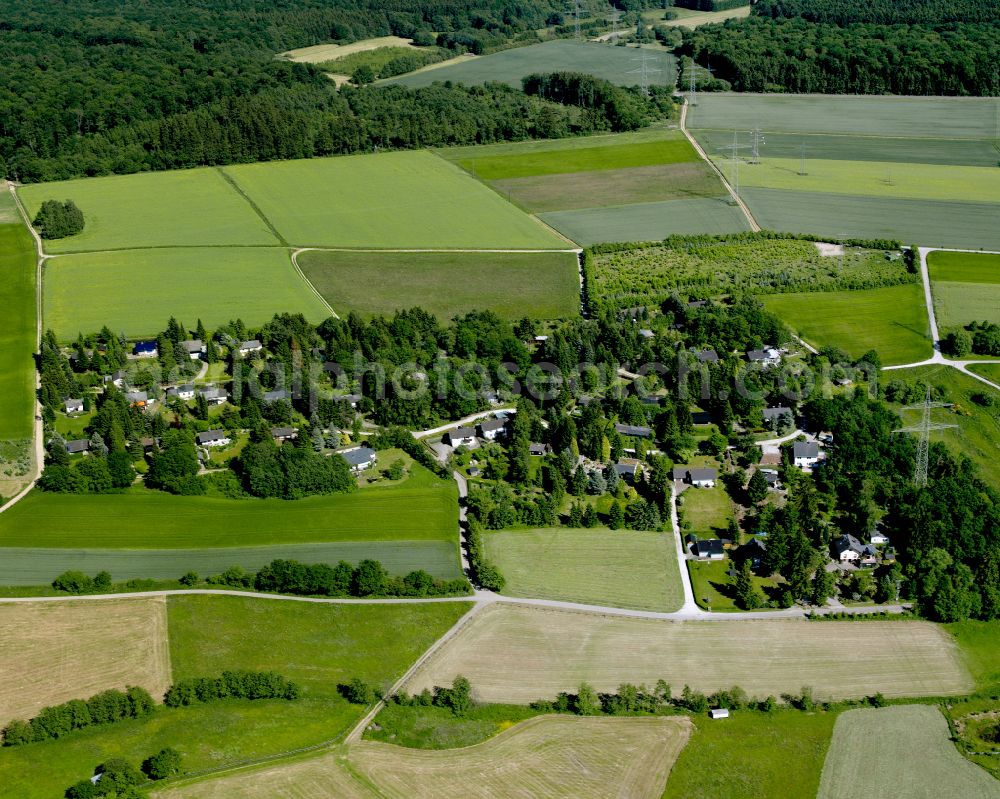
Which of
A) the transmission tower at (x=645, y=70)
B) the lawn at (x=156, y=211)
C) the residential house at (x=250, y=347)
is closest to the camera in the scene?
the residential house at (x=250, y=347)

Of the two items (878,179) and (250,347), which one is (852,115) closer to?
(878,179)

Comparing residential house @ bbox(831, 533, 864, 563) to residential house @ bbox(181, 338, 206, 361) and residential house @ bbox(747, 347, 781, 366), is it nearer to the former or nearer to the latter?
residential house @ bbox(747, 347, 781, 366)

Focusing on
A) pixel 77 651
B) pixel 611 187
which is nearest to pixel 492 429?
pixel 77 651

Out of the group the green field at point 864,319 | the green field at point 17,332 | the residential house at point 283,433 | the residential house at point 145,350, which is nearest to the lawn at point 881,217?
the green field at point 864,319

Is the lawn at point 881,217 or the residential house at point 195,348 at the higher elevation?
the lawn at point 881,217

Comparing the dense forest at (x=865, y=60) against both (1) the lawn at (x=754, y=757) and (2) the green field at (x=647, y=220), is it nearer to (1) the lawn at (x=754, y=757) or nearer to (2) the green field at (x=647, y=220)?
(2) the green field at (x=647, y=220)

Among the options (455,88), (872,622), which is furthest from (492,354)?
(455,88)
